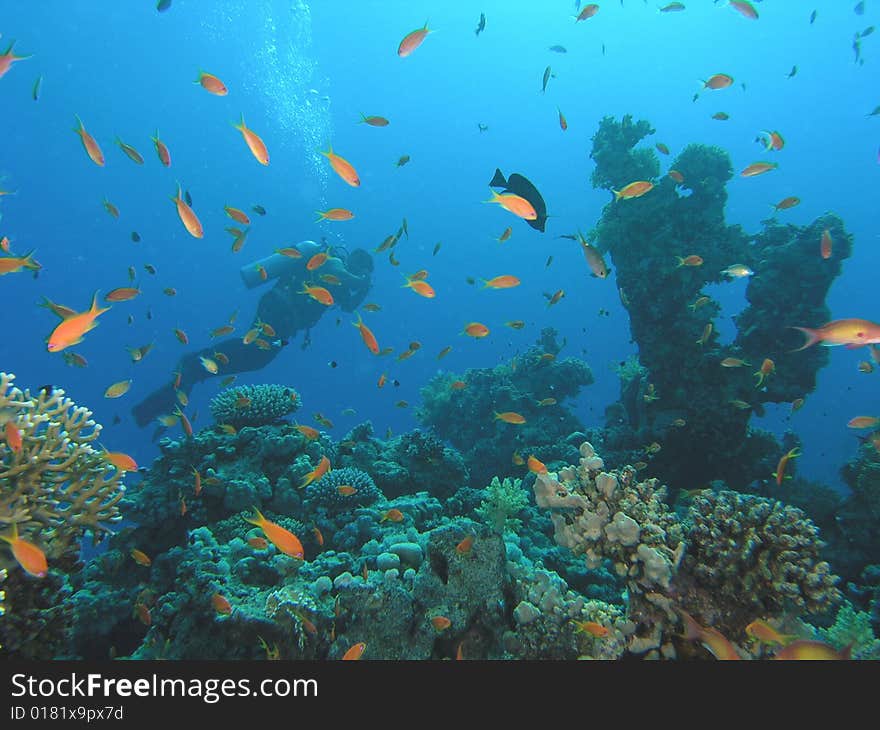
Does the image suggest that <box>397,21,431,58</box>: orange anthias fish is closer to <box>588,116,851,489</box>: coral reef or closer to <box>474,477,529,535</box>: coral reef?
<box>474,477,529,535</box>: coral reef

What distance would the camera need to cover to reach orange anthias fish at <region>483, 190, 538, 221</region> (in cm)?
448

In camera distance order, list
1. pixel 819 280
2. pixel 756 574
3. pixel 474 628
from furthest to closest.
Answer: pixel 819 280, pixel 474 628, pixel 756 574

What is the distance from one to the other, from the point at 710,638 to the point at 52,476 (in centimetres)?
615

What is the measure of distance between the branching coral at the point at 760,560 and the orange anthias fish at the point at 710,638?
434 mm

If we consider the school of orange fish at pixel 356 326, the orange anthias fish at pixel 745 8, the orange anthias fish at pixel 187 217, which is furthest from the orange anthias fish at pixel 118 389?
the orange anthias fish at pixel 745 8

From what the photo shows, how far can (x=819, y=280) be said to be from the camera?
1113 centimetres

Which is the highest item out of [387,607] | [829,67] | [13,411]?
[829,67]

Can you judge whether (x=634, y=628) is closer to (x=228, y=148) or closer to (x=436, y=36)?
(x=436, y=36)

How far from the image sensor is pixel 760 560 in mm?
3803

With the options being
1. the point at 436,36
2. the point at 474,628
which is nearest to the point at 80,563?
the point at 474,628

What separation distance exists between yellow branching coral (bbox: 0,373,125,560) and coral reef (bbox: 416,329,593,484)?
10235 millimetres

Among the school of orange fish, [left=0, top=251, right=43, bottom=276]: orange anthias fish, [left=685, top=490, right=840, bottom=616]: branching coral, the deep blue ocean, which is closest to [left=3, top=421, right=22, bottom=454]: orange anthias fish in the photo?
the school of orange fish

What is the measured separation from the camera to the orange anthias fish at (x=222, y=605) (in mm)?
4250

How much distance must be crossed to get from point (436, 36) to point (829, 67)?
64.6 metres
